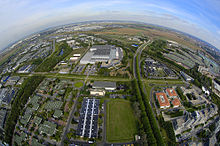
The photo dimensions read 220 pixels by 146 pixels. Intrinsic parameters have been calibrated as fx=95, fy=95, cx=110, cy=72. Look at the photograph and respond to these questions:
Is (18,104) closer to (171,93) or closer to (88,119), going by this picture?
(88,119)

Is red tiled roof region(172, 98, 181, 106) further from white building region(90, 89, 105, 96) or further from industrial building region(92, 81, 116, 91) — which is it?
white building region(90, 89, 105, 96)

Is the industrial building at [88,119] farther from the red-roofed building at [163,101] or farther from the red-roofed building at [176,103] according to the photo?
the red-roofed building at [176,103]

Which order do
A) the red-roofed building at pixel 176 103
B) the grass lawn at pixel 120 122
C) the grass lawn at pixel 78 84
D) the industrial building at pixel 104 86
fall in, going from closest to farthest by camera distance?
the grass lawn at pixel 120 122 < the red-roofed building at pixel 176 103 < the industrial building at pixel 104 86 < the grass lawn at pixel 78 84

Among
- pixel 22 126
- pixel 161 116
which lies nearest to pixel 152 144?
pixel 161 116

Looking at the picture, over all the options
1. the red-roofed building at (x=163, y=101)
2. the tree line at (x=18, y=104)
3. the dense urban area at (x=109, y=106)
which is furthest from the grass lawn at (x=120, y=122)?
the tree line at (x=18, y=104)

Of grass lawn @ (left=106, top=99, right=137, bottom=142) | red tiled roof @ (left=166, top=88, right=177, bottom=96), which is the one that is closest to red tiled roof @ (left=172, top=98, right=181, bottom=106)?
red tiled roof @ (left=166, top=88, right=177, bottom=96)

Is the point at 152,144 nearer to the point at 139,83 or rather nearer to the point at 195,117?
the point at 195,117
